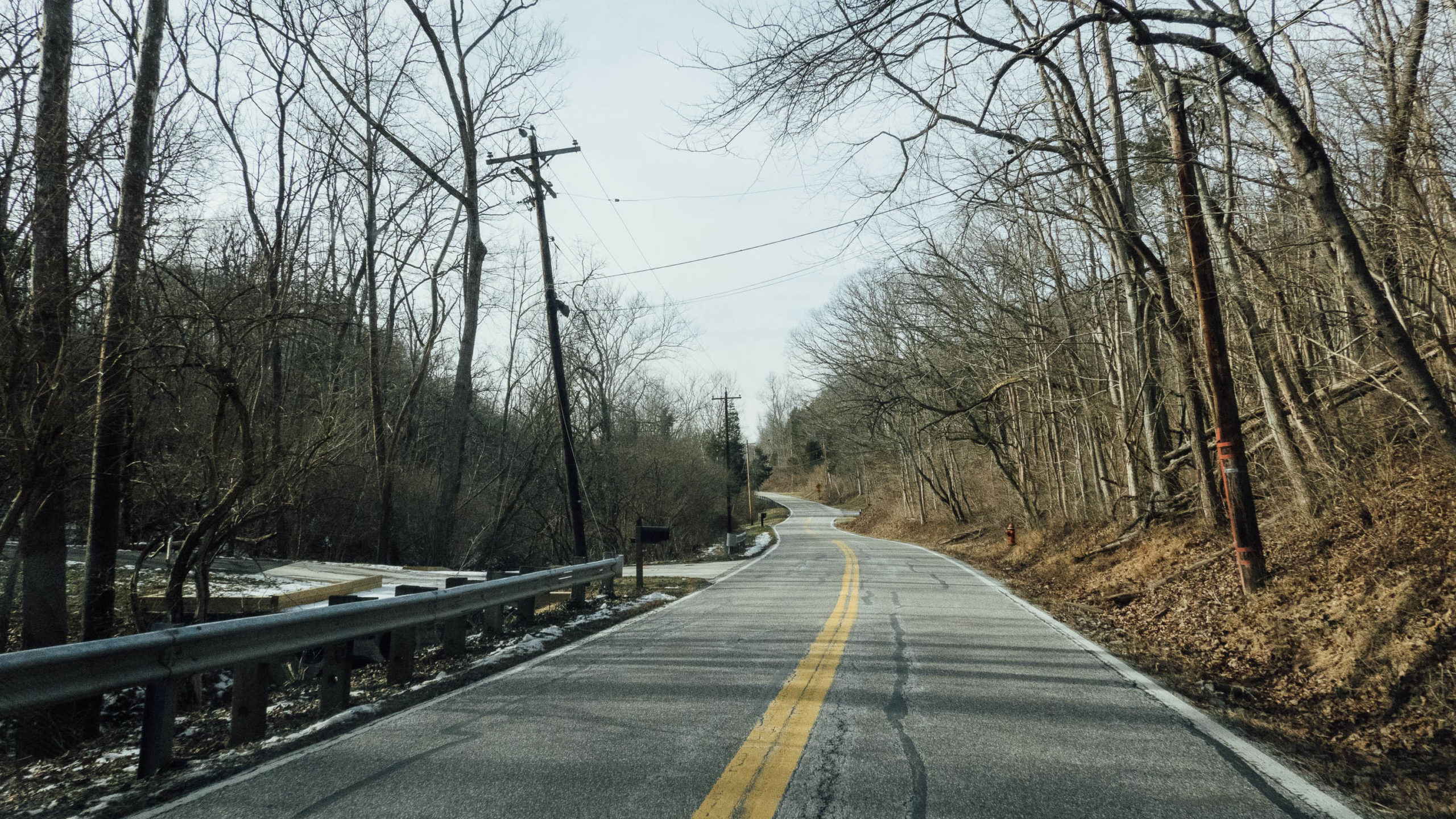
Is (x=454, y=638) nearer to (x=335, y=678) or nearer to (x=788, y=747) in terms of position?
(x=335, y=678)

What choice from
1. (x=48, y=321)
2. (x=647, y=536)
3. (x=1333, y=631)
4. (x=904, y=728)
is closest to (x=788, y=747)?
(x=904, y=728)

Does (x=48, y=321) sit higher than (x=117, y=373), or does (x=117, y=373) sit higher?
(x=48, y=321)

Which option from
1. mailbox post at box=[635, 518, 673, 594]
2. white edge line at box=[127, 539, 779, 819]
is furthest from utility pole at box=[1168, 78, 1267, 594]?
mailbox post at box=[635, 518, 673, 594]

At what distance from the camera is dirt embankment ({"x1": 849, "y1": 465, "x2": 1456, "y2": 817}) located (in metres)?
4.34

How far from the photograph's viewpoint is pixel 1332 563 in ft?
25.3

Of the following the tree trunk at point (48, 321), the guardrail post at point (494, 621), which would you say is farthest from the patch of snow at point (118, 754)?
the guardrail post at point (494, 621)

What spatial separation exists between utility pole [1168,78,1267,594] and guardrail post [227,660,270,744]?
352 inches

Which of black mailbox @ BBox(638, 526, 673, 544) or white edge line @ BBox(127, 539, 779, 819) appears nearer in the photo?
white edge line @ BBox(127, 539, 779, 819)

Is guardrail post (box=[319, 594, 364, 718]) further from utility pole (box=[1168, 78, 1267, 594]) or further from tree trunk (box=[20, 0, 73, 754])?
utility pole (box=[1168, 78, 1267, 594])

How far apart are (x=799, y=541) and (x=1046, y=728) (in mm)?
28472

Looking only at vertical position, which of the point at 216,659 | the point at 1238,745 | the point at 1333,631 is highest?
the point at 216,659

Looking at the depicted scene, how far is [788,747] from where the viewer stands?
404 cm

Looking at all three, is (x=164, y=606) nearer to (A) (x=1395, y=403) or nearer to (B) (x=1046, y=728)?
(B) (x=1046, y=728)

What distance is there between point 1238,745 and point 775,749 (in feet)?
8.30
